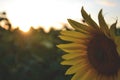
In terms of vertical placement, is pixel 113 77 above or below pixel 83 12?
below

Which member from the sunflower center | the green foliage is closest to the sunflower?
the sunflower center

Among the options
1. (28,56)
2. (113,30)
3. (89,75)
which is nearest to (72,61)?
(89,75)

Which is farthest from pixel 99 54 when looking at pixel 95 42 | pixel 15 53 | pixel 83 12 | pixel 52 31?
pixel 52 31

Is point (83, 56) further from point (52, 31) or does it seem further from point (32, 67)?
point (52, 31)

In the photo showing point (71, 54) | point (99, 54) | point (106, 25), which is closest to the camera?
point (106, 25)

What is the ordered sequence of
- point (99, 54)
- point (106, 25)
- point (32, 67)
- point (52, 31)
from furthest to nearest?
1. point (52, 31)
2. point (32, 67)
3. point (99, 54)
4. point (106, 25)

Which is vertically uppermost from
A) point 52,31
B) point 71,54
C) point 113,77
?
point 52,31

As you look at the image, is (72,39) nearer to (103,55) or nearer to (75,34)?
(75,34)

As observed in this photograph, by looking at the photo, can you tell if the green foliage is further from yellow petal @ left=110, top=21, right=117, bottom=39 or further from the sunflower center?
yellow petal @ left=110, top=21, right=117, bottom=39
